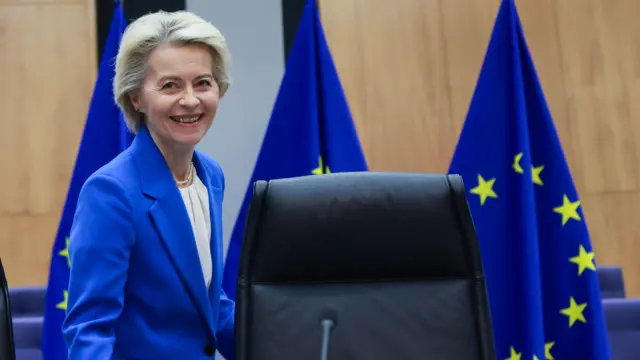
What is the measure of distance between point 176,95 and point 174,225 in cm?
27

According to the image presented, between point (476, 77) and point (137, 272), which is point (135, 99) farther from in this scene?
point (476, 77)

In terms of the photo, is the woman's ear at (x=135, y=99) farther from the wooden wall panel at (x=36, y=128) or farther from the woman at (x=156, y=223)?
the wooden wall panel at (x=36, y=128)

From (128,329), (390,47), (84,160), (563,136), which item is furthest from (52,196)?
(563,136)

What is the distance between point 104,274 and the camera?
3.76 ft

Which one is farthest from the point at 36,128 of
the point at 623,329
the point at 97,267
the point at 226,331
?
the point at 623,329

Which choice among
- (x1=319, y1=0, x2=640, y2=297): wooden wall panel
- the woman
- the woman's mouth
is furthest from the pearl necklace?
(x1=319, y1=0, x2=640, y2=297): wooden wall panel

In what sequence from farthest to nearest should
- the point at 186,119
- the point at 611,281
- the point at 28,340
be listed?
the point at 611,281
the point at 28,340
the point at 186,119

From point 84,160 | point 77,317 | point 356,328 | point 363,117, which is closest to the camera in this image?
point 77,317

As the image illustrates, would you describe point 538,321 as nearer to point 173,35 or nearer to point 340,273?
point 340,273

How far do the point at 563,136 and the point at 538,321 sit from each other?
135 cm

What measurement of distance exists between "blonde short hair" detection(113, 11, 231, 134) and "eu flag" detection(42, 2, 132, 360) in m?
1.48

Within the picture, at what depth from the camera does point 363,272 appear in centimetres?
129

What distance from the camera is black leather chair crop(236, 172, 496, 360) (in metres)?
1.26

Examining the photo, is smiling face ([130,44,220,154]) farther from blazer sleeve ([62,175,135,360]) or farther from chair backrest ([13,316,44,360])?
chair backrest ([13,316,44,360])
